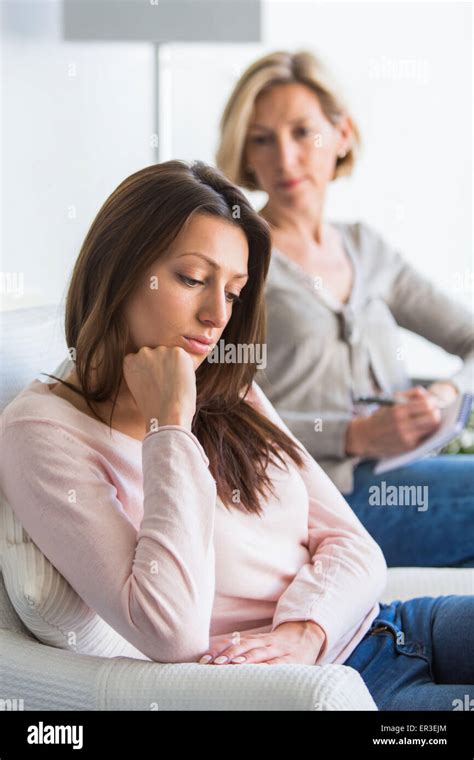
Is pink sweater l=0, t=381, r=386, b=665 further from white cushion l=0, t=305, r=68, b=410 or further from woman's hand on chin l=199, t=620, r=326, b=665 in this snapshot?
white cushion l=0, t=305, r=68, b=410

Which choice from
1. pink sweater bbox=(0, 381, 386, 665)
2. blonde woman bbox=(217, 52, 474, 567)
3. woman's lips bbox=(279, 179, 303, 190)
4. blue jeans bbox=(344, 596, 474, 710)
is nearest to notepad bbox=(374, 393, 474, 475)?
blonde woman bbox=(217, 52, 474, 567)

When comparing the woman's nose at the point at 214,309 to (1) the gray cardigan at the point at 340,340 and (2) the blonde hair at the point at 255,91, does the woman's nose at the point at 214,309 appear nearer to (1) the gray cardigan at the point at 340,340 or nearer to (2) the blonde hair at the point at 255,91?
(1) the gray cardigan at the point at 340,340

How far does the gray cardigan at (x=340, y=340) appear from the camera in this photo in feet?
6.50

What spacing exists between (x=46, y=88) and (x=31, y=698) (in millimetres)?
1654

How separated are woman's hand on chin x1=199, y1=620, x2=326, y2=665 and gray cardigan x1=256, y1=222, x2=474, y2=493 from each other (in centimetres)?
82

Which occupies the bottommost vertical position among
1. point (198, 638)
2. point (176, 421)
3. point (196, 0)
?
point (198, 638)

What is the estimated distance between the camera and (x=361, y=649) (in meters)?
1.23

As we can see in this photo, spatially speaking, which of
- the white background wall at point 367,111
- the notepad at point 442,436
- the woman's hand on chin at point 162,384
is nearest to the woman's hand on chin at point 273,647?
the woman's hand on chin at point 162,384

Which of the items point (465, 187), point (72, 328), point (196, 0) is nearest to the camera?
point (72, 328)

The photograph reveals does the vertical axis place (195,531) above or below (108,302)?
below

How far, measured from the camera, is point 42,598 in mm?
1041

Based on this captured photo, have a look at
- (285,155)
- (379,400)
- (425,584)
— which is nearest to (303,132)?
(285,155)
